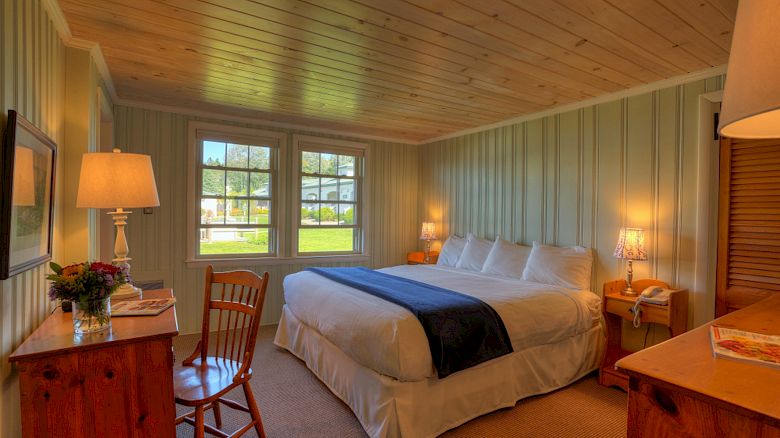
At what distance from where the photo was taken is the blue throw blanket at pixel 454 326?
216cm

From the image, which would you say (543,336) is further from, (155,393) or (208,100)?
(208,100)

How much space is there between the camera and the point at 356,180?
511 cm

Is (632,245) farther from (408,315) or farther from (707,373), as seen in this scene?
(707,373)

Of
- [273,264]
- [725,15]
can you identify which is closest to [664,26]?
[725,15]

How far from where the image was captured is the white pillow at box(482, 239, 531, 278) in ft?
12.2

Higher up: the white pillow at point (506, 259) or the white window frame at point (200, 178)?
the white window frame at point (200, 178)

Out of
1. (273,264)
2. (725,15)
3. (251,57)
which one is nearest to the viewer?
(725,15)

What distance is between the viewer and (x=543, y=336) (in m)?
2.67

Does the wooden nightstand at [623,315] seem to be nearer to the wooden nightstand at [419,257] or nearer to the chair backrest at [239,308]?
the wooden nightstand at [419,257]

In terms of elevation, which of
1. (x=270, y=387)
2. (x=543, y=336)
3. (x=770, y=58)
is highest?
(x=770, y=58)

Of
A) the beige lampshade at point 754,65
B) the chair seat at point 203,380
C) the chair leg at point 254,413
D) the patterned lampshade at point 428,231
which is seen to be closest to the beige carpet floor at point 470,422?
the chair leg at point 254,413

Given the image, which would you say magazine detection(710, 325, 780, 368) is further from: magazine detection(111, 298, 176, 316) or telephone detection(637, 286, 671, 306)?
magazine detection(111, 298, 176, 316)

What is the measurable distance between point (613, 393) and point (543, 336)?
2.37 feet

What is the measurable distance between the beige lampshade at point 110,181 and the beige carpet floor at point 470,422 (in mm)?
1427
